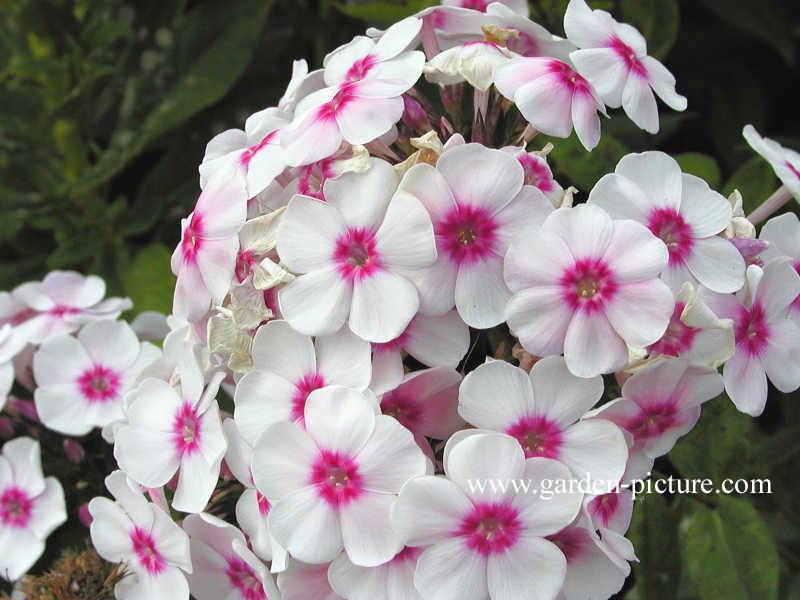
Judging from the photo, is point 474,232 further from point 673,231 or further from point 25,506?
point 25,506

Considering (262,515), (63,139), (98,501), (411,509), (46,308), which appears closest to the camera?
(411,509)

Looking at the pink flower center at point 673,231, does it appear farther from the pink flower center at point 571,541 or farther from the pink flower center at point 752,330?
the pink flower center at point 571,541

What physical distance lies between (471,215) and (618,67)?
0.23 m

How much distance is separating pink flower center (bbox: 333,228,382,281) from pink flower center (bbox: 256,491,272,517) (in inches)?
8.1

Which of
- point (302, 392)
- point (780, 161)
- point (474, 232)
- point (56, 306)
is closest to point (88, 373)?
point (56, 306)

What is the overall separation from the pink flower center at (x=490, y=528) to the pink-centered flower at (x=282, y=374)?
0.52 feet

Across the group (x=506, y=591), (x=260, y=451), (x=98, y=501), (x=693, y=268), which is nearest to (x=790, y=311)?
(x=693, y=268)

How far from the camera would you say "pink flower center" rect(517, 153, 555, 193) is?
815 millimetres

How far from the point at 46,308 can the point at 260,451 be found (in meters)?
0.60

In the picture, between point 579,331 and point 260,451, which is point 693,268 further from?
point 260,451

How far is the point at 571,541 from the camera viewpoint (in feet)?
2.58

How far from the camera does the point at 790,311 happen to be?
33.9 inches

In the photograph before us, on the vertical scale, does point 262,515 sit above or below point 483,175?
below

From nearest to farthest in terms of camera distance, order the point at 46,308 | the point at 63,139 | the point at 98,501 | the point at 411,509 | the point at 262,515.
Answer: the point at 411,509
the point at 262,515
the point at 98,501
the point at 46,308
the point at 63,139
